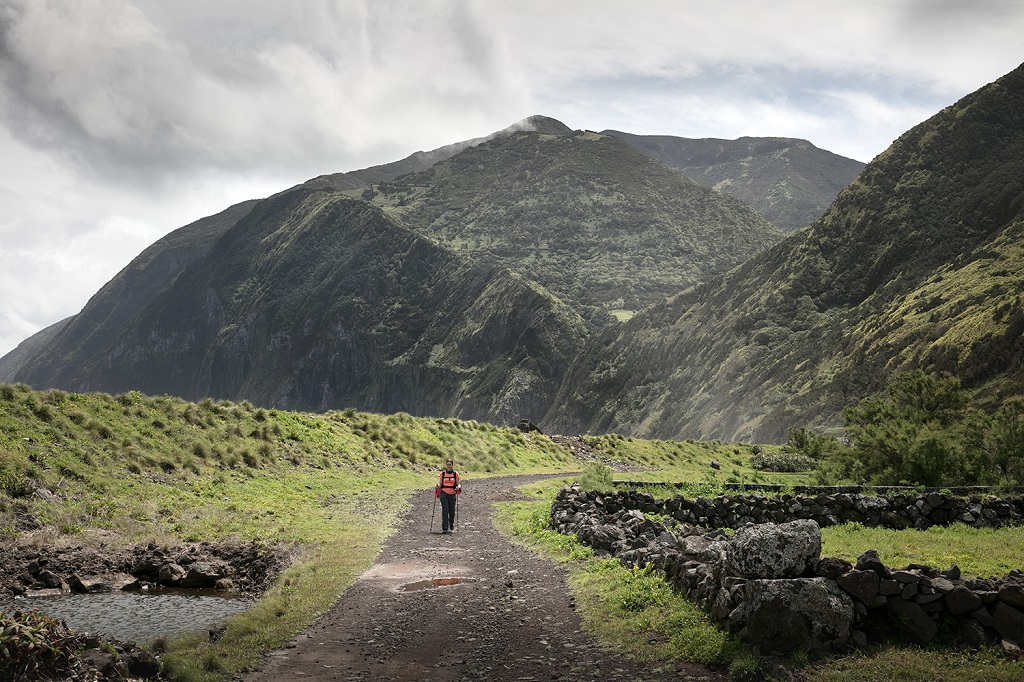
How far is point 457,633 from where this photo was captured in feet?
39.5

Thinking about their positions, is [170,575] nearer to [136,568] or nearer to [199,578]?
[199,578]

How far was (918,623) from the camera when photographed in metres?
9.80

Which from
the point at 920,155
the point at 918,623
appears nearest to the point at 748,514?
the point at 918,623

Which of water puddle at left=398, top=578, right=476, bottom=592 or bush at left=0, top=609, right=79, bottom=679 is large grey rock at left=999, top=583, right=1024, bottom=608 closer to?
water puddle at left=398, top=578, right=476, bottom=592

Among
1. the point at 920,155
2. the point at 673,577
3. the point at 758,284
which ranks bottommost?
the point at 673,577

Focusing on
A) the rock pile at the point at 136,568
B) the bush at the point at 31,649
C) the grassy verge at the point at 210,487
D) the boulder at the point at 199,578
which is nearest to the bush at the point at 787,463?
the grassy verge at the point at 210,487

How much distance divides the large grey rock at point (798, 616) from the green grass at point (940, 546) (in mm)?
4795

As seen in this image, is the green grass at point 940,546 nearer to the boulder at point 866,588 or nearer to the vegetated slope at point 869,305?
the boulder at point 866,588

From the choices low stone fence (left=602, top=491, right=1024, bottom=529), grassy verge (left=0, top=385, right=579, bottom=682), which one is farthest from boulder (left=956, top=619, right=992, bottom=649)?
low stone fence (left=602, top=491, right=1024, bottom=529)

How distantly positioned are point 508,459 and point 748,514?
3170 centimetres

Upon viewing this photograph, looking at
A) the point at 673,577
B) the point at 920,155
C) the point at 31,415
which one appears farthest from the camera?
the point at 920,155

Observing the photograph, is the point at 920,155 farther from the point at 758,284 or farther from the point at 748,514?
the point at 748,514

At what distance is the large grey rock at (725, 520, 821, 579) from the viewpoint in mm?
10414

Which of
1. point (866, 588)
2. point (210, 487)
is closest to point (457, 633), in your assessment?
point (866, 588)
